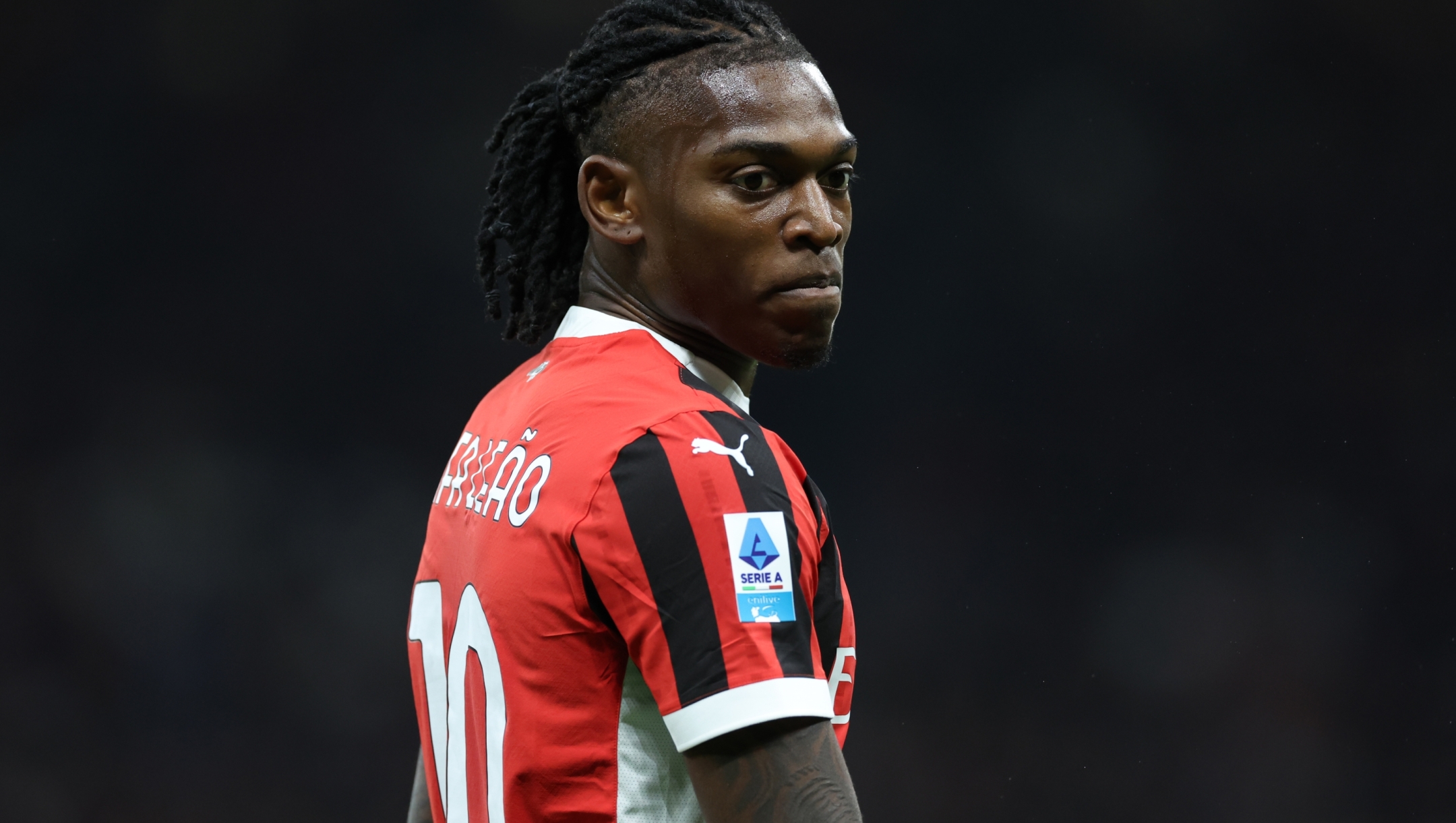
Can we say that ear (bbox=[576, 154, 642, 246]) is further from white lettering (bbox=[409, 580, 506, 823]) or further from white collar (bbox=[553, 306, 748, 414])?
white lettering (bbox=[409, 580, 506, 823])

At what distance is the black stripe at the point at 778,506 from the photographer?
1.09 m

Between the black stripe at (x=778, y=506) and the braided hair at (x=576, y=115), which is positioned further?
the braided hair at (x=576, y=115)

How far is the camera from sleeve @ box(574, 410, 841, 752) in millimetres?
1071

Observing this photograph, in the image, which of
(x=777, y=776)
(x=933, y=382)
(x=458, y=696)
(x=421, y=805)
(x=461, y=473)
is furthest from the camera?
(x=933, y=382)

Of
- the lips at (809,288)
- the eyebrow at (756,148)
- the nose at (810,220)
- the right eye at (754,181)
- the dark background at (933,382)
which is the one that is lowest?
the dark background at (933,382)

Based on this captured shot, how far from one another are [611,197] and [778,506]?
472 mm

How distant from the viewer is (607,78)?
4.75 feet

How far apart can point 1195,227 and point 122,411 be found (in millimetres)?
3169

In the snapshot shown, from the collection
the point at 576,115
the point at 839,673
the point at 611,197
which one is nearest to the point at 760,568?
the point at 839,673

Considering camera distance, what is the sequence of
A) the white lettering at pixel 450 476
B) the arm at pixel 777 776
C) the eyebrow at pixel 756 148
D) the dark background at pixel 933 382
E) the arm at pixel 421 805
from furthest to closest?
the dark background at pixel 933 382 < the arm at pixel 421 805 < the white lettering at pixel 450 476 < the eyebrow at pixel 756 148 < the arm at pixel 777 776

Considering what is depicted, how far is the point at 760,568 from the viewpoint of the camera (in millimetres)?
1095

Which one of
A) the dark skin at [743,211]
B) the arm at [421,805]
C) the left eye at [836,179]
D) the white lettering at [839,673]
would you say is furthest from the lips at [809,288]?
the arm at [421,805]

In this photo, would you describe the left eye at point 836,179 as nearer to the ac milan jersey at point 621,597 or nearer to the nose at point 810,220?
the nose at point 810,220

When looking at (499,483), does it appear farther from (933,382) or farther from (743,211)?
(933,382)
